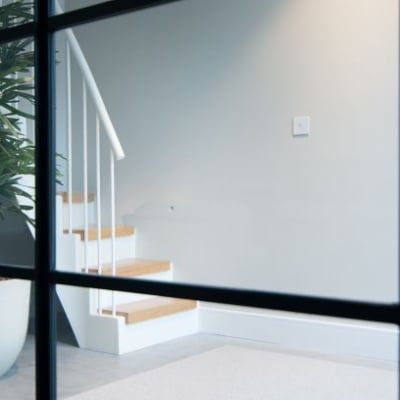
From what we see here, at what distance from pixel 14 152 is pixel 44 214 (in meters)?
0.71

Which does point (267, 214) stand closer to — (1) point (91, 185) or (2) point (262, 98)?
(2) point (262, 98)

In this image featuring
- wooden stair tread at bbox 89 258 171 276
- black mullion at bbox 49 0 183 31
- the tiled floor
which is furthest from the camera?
wooden stair tread at bbox 89 258 171 276

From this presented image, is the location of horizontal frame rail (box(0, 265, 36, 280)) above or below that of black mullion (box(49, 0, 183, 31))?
below

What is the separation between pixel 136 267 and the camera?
8.04 feet

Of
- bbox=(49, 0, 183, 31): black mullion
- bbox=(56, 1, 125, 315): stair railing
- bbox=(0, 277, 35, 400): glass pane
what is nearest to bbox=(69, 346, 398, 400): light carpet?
bbox=(0, 277, 35, 400): glass pane

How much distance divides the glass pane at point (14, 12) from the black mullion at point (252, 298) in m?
0.82

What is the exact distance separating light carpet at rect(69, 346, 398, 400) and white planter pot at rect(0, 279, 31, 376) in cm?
28

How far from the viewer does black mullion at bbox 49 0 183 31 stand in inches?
47.4

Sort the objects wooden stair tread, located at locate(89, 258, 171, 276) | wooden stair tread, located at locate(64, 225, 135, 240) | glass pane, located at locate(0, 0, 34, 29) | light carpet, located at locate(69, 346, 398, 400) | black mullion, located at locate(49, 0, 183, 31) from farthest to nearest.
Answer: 1. wooden stair tread, located at locate(64, 225, 135, 240)
2. wooden stair tread, located at locate(89, 258, 171, 276)
3. light carpet, located at locate(69, 346, 398, 400)
4. glass pane, located at locate(0, 0, 34, 29)
5. black mullion, located at locate(49, 0, 183, 31)

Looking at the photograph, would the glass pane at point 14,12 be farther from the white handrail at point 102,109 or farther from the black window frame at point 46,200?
the white handrail at point 102,109

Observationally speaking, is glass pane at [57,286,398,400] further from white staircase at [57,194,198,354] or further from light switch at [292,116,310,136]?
light switch at [292,116,310,136]

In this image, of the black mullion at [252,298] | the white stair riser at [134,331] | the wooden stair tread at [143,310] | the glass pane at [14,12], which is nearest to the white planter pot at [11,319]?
the white stair riser at [134,331]

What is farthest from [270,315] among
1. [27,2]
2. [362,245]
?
[27,2]

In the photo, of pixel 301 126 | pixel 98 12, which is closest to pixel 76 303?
pixel 301 126
